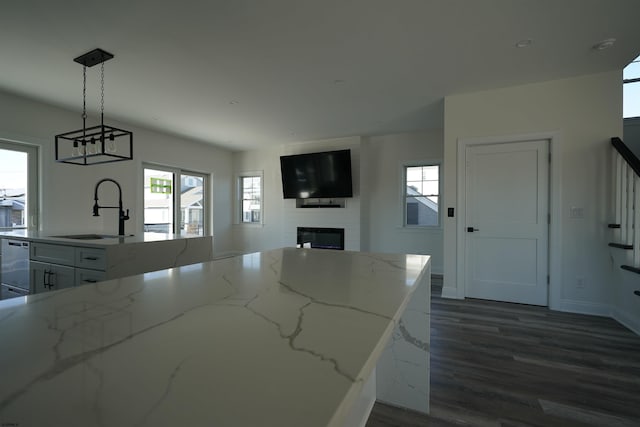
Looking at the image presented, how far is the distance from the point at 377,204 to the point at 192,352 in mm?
5485

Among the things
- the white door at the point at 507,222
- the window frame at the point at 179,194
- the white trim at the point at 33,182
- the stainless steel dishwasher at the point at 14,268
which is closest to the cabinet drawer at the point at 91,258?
the stainless steel dishwasher at the point at 14,268

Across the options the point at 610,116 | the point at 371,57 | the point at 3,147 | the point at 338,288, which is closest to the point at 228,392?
the point at 338,288

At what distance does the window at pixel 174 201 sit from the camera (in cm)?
544

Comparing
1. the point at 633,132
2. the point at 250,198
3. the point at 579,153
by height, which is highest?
the point at 633,132

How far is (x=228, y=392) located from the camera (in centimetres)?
39

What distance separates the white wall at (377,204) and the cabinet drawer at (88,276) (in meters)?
4.11

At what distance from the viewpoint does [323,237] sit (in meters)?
6.00

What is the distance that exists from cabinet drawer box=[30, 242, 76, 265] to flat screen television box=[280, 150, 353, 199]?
4079 millimetres

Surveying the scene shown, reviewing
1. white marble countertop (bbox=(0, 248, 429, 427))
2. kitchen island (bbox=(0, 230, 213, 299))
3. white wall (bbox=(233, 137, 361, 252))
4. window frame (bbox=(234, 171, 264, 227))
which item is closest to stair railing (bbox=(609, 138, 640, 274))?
white marble countertop (bbox=(0, 248, 429, 427))

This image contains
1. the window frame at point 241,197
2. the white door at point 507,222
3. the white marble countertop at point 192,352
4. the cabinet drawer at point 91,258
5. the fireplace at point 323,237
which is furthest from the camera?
the window frame at point 241,197

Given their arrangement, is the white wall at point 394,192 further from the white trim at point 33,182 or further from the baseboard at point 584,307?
the white trim at point 33,182

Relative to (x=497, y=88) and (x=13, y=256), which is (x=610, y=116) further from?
(x=13, y=256)

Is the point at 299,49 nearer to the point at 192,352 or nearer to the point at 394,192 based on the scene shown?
the point at 192,352

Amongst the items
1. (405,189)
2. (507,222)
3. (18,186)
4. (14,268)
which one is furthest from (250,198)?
(507,222)
